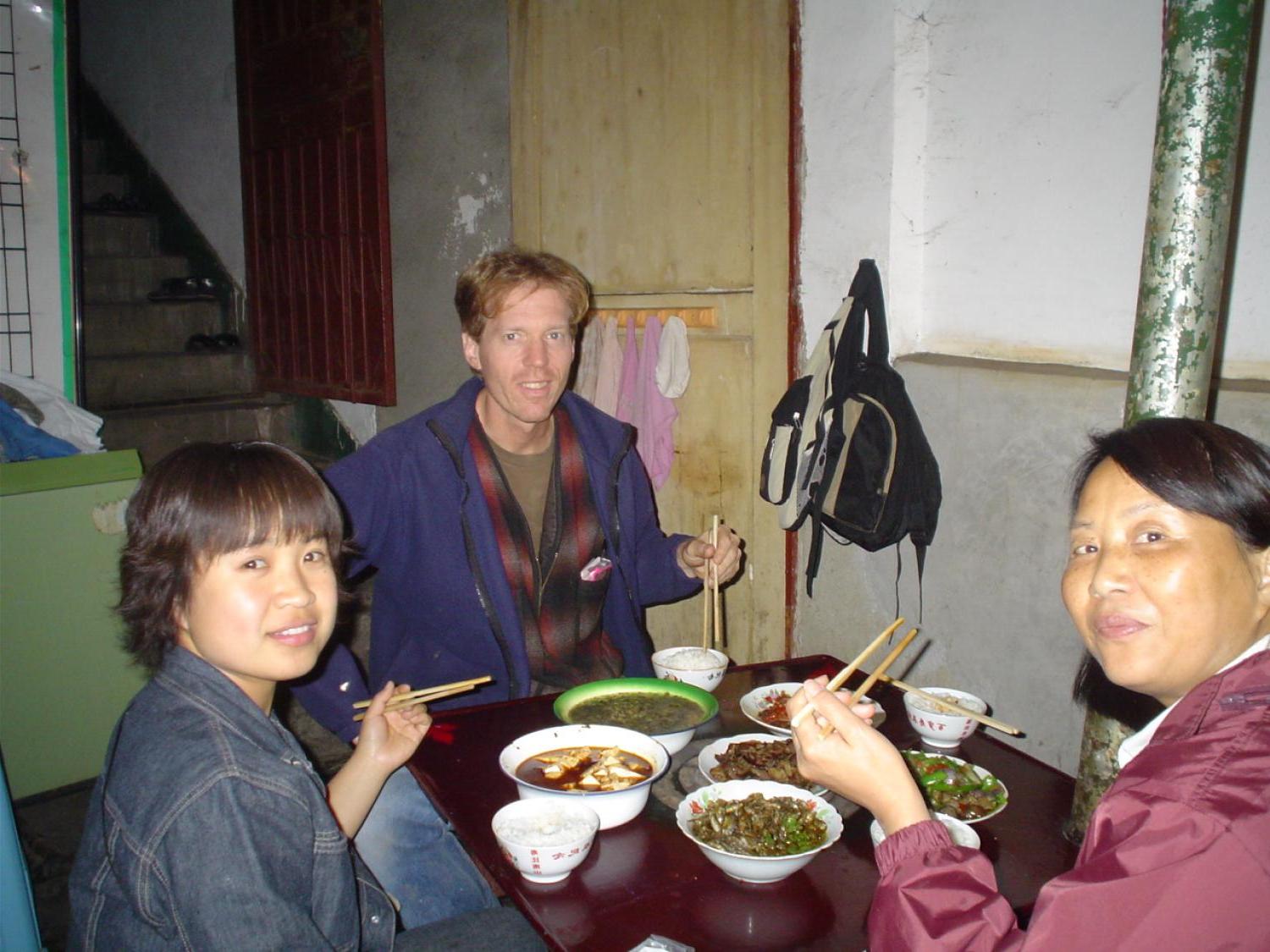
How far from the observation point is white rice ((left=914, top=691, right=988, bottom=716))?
5.86 ft

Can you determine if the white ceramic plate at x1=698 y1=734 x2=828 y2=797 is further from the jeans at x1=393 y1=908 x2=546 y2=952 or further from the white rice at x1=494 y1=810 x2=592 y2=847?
the jeans at x1=393 y1=908 x2=546 y2=952

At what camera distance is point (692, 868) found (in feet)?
4.58

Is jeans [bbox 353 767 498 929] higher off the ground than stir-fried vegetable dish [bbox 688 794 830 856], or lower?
lower

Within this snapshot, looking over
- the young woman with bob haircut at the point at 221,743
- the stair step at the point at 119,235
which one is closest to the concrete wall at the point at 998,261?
the young woman with bob haircut at the point at 221,743

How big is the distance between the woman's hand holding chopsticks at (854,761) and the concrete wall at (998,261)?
1.41 meters

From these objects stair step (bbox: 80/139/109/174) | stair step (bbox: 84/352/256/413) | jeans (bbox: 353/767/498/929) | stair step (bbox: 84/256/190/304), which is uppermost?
stair step (bbox: 80/139/109/174)

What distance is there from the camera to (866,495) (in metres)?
2.86

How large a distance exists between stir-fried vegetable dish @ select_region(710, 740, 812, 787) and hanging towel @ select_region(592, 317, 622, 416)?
7.82 ft

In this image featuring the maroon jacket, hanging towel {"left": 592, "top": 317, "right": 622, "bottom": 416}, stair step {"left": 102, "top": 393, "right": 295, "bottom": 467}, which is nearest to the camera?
the maroon jacket

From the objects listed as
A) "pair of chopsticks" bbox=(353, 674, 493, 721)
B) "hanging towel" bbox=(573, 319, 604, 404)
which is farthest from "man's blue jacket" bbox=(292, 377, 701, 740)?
"hanging towel" bbox=(573, 319, 604, 404)

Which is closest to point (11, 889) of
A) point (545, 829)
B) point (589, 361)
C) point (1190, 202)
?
point (545, 829)

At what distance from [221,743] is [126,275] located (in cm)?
645

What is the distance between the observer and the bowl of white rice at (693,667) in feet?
6.68

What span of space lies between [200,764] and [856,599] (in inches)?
92.2
